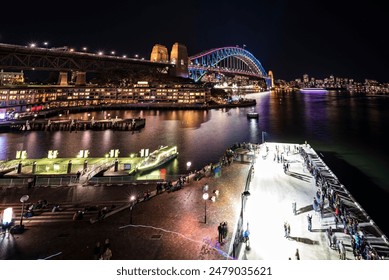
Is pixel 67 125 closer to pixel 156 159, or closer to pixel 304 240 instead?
pixel 156 159

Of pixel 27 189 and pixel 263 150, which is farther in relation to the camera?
pixel 263 150

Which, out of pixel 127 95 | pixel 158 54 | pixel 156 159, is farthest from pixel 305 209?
pixel 158 54

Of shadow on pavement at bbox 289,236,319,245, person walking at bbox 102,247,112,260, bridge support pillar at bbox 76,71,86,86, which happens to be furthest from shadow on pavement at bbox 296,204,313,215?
bridge support pillar at bbox 76,71,86,86

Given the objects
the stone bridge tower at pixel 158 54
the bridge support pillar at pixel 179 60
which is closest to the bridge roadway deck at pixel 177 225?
the bridge support pillar at pixel 179 60

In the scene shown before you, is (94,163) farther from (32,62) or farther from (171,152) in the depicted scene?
(32,62)

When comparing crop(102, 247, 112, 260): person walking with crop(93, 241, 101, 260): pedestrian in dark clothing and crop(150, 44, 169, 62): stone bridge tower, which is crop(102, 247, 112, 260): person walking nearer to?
crop(93, 241, 101, 260): pedestrian in dark clothing

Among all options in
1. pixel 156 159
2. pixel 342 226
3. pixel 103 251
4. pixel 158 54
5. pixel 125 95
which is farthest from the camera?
pixel 158 54
